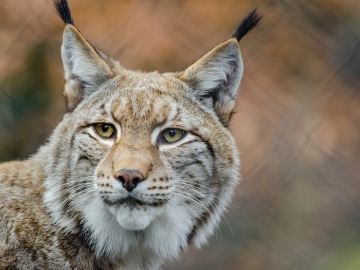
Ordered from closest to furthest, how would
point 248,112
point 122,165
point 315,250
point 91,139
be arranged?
point 122,165
point 91,139
point 315,250
point 248,112

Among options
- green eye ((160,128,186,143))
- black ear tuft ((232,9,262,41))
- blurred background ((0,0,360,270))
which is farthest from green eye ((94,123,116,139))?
blurred background ((0,0,360,270))

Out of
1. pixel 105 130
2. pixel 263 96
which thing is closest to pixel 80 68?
pixel 105 130

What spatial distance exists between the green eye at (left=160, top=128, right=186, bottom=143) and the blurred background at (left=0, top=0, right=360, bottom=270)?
1.43 m

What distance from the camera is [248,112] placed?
22.2 ft

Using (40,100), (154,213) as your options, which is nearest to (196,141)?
(154,213)

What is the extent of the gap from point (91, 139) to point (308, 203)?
2.17 meters

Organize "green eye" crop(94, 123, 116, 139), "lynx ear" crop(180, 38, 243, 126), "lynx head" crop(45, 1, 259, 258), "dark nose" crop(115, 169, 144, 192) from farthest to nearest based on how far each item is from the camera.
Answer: "lynx ear" crop(180, 38, 243, 126), "green eye" crop(94, 123, 116, 139), "lynx head" crop(45, 1, 259, 258), "dark nose" crop(115, 169, 144, 192)

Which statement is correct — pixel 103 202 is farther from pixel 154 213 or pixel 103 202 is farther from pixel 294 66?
pixel 294 66

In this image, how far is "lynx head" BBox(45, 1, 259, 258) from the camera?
477cm

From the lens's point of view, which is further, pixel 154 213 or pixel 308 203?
pixel 308 203

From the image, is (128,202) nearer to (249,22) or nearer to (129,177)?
(129,177)

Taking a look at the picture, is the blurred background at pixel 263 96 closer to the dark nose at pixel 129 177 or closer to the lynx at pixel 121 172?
the lynx at pixel 121 172

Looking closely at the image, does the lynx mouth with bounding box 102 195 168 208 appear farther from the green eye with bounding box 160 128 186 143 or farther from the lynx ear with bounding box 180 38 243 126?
the lynx ear with bounding box 180 38 243 126

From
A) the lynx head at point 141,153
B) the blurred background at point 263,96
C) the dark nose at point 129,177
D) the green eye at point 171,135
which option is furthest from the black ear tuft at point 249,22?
the blurred background at point 263,96
